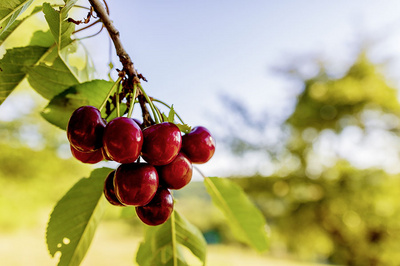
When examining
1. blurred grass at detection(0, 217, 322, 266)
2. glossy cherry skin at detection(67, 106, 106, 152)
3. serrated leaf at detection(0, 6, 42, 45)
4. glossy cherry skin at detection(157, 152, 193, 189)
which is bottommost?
glossy cherry skin at detection(157, 152, 193, 189)

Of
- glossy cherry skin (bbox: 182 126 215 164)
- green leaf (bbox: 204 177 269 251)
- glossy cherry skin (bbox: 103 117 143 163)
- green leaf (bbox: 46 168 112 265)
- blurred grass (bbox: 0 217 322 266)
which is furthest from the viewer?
blurred grass (bbox: 0 217 322 266)

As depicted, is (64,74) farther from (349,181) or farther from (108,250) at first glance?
(108,250)

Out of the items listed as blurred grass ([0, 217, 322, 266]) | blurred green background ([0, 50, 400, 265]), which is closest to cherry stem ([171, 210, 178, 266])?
blurred grass ([0, 217, 322, 266])

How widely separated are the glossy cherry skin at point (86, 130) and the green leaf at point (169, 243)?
1.11 ft

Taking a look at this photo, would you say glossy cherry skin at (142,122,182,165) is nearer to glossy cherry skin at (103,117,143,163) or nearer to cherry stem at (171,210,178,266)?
glossy cherry skin at (103,117,143,163)

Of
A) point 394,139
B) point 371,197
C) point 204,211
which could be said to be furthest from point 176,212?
point 204,211

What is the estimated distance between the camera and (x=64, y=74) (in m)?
0.65

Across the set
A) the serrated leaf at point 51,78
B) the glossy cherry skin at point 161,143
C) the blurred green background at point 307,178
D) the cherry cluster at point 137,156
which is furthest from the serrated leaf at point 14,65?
the blurred green background at point 307,178

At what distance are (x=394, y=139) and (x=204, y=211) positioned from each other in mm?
9413

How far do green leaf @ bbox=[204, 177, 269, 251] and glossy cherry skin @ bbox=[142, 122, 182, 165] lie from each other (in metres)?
0.29

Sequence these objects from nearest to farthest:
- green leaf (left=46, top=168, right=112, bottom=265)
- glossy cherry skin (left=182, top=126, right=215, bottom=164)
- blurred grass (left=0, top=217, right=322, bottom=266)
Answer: glossy cherry skin (left=182, top=126, right=215, bottom=164), green leaf (left=46, top=168, right=112, bottom=265), blurred grass (left=0, top=217, right=322, bottom=266)

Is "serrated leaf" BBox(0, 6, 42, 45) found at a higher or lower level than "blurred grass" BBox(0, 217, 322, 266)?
lower

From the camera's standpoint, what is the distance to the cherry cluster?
1.48 ft

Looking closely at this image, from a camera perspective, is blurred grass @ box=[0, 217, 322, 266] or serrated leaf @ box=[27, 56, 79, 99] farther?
blurred grass @ box=[0, 217, 322, 266]
